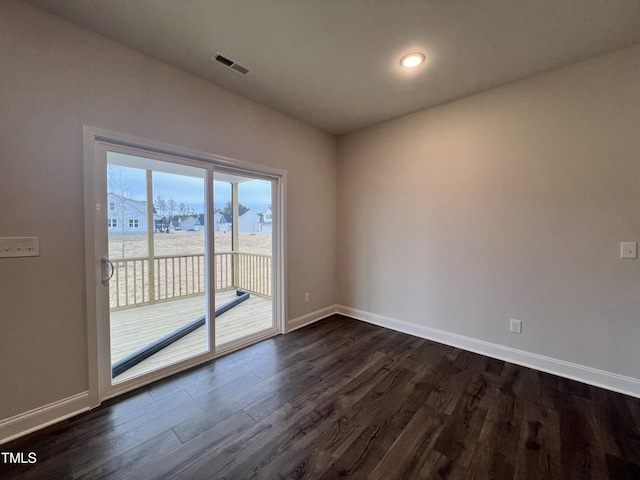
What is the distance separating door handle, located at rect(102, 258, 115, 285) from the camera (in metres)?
1.98

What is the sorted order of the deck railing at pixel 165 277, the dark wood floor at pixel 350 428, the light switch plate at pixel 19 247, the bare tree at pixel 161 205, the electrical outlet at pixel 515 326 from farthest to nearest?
the electrical outlet at pixel 515 326 → the bare tree at pixel 161 205 → the deck railing at pixel 165 277 → the light switch plate at pixel 19 247 → the dark wood floor at pixel 350 428

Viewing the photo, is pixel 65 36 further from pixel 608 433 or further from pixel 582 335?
pixel 582 335

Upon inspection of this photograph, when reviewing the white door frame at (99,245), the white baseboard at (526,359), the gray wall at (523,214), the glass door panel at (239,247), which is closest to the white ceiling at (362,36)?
the gray wall at (523,214)

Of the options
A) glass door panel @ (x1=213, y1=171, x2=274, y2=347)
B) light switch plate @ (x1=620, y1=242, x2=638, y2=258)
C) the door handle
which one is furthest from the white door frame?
light switch plate @ (x1=620, y1=242, x2=638, y2=258)

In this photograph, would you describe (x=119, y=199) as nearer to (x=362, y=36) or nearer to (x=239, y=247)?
(x=239, y=247)

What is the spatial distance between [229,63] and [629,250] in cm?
358

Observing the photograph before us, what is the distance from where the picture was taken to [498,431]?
168cm

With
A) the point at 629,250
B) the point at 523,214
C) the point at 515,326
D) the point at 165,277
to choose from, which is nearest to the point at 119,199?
the point at 165,277

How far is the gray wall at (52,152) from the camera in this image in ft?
5.25

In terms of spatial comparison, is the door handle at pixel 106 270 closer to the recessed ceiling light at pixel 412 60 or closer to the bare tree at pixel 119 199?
the bare tree at pixel 119 199

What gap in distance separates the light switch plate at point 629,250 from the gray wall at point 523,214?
0.05 metres

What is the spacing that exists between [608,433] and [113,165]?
156 inches

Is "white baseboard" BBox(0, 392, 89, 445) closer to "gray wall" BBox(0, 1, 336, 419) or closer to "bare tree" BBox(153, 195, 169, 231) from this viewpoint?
"gray wall" BBox(0, 1, 336, 419)

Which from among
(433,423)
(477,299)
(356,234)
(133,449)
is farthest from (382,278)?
(133,449)
